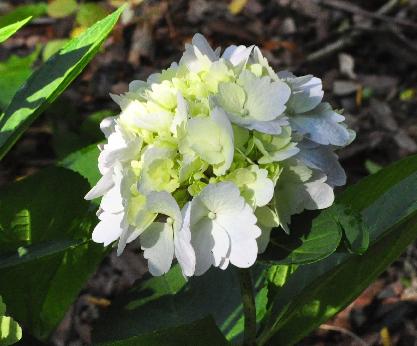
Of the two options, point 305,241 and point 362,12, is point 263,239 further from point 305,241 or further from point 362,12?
point 362,12

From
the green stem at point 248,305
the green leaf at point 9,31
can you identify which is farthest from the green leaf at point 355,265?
the green leaf at point 9,31

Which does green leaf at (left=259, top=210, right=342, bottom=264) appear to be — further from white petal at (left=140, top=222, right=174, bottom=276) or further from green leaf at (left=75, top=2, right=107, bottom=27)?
green leaf at (left=75, top=2, right=107, bottom=27)

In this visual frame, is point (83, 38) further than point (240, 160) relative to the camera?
Yes

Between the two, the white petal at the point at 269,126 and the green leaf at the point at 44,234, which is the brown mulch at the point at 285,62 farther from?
the white petal at the point at 269,126

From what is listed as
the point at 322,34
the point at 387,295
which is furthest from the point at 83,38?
the point at 322,34

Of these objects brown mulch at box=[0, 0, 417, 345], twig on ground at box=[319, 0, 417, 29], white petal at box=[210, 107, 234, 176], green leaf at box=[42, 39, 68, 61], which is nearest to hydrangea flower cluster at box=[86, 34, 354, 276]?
white petal at box=[210, 107, 234, 176]

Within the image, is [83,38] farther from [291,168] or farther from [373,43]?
[373,43]

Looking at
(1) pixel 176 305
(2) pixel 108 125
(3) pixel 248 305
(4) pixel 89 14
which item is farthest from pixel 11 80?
(3) pixel 248 305
